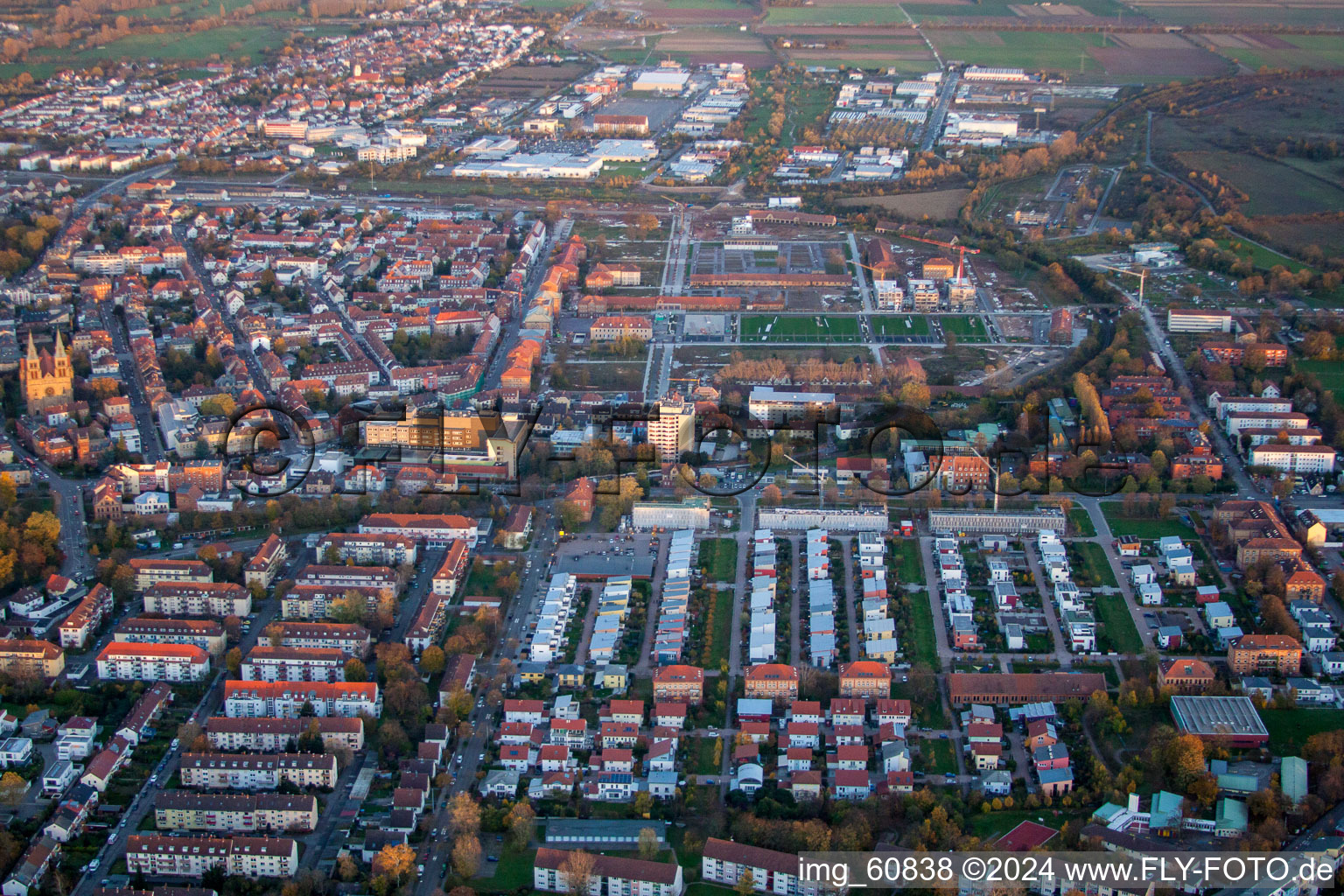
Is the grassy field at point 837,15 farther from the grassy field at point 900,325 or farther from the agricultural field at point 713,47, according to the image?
the grassy field at point 900,325

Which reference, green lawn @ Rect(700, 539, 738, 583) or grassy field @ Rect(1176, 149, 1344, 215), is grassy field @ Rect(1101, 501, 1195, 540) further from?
grassy field @ Rect(1176, 149, 1344, 215)

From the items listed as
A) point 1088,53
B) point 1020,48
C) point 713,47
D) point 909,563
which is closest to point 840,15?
point 713,47

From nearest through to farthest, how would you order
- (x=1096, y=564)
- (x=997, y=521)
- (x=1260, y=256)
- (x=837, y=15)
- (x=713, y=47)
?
(x=1096, y=564) → (x=997, y=521) → (x=1260, y=256) → (x=713, y=47) → (x=837, y=15)

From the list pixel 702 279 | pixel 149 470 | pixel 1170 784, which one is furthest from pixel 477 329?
pixel 1170 784

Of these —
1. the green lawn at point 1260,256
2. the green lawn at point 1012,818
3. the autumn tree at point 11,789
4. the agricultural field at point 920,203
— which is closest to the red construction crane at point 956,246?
the agricultural field at point 920,203

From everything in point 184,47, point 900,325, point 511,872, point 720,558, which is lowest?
point 184,47

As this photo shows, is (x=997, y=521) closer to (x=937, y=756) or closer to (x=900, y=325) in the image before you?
(x=937, y=756)
